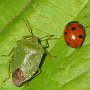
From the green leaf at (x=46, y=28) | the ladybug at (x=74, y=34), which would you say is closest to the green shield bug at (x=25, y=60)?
the green leaf at (x=46, y=28)

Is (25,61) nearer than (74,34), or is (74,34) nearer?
(25,61)

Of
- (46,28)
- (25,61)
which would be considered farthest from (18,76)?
(46,28)

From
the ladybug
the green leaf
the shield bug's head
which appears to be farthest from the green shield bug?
the ladybug

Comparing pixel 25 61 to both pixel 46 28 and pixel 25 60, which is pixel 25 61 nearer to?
pixel 25 60

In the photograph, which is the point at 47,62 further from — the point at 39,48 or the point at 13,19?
the point at 13,19

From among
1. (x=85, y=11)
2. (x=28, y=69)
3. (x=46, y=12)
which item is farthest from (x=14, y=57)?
(x=85, y=11)

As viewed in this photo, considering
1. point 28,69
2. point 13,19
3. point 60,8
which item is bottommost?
point 28,69

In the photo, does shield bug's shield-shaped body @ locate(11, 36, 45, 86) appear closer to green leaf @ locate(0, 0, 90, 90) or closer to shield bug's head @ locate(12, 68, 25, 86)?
shield bug's head @ locate(12, 68, 25, 86)
